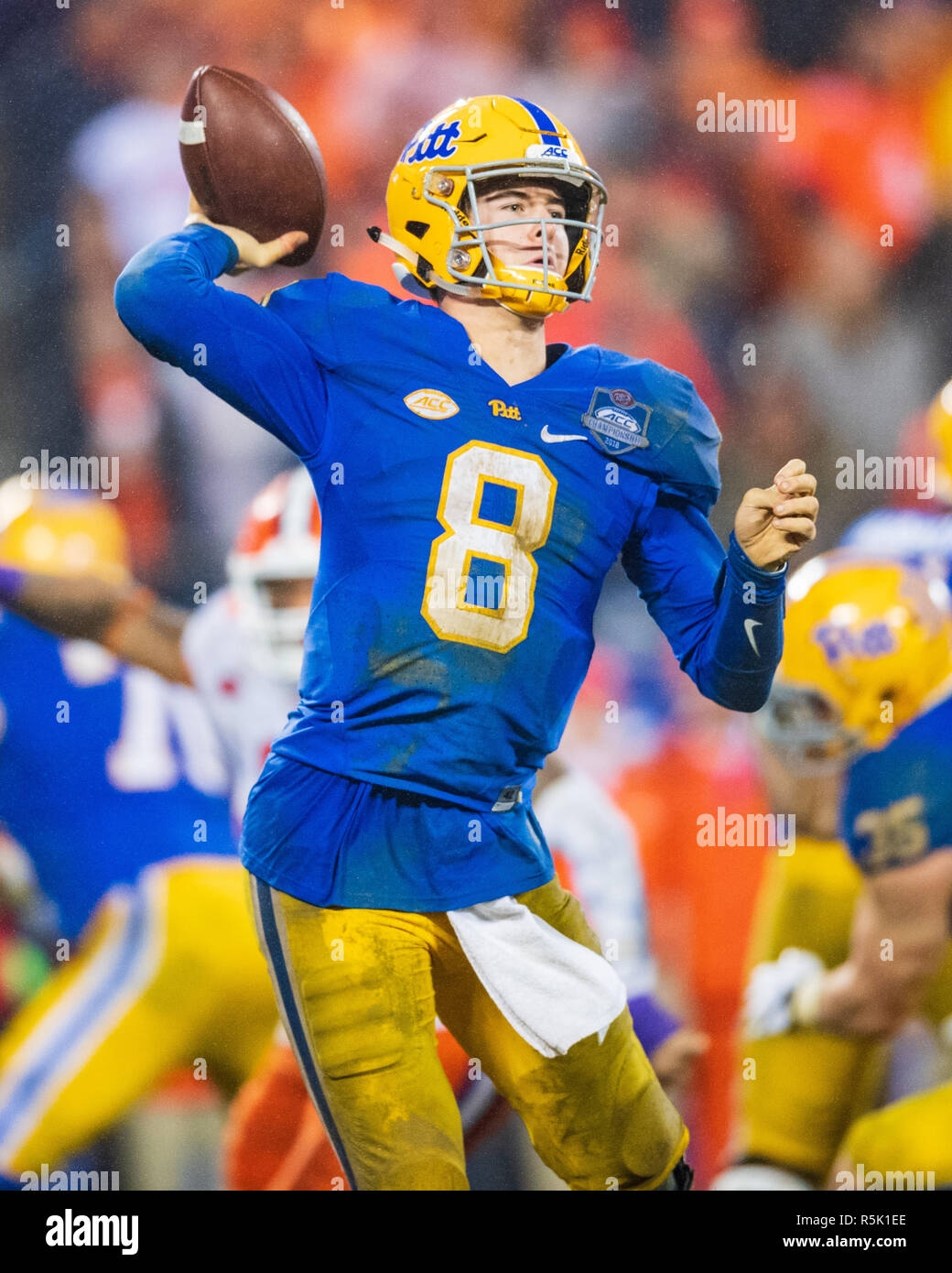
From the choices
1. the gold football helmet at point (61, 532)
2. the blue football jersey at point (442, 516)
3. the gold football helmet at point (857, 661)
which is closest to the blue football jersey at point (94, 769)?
the gold football helmet at point (61, 532)

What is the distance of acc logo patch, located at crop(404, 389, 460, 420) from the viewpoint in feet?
4.92

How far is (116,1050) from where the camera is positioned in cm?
235

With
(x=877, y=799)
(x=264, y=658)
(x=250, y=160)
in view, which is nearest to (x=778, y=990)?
Result: (x=877, y=799)

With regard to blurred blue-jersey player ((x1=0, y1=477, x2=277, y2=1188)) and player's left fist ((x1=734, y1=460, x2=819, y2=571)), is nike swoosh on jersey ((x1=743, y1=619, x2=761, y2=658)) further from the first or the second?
blurred blue-jersey player ((x1=0, y1=477, x2=277, y2=1188))

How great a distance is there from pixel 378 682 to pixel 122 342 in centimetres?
120

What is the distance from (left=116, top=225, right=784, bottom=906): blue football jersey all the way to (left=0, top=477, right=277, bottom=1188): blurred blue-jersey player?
3.07ft

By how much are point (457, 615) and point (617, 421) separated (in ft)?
0.99

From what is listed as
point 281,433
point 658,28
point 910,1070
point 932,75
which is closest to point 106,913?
point 281,433

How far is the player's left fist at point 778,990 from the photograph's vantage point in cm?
241

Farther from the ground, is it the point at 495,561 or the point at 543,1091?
the point at 495,561

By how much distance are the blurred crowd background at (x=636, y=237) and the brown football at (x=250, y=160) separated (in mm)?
725

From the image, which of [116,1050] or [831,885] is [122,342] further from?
[831,885]

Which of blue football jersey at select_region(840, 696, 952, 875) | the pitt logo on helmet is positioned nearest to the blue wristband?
blue football jersey at select_region(840, 696, 952, 875)

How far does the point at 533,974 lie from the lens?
1447 mm
